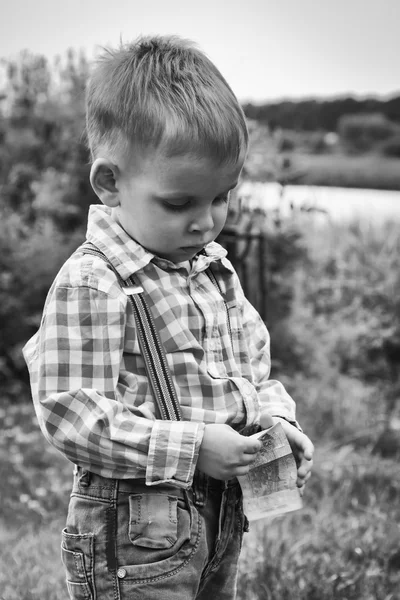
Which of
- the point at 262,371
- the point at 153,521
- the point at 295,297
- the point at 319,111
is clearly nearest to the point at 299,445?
the point at 262,371

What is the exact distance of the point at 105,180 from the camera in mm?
1523

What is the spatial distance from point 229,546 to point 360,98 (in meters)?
4.56

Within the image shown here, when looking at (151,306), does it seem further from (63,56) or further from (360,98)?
(360,98)

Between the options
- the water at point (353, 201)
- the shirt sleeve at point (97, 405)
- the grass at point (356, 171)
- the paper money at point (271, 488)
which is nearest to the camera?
the shirt sleeve at point (97, 405)

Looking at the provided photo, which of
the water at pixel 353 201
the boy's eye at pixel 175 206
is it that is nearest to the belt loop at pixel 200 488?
the boy's eye at pixel 175 206

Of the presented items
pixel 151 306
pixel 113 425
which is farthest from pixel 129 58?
pixel 113 425

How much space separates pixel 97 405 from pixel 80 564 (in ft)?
1.11

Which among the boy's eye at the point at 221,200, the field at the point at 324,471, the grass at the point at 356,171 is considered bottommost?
the field at the point at 324,471

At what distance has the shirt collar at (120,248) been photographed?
1486 millimetres

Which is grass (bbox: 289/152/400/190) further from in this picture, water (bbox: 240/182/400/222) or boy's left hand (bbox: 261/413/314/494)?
boy's left hand (bbox: 261/413/314/494)

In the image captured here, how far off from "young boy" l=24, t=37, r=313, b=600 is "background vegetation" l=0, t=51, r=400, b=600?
129 centimetres

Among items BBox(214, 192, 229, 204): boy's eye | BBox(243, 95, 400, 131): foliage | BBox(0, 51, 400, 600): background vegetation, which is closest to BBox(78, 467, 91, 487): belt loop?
BBox(214, 192, 229, 204): boy's eye

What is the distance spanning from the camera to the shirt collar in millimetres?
1486

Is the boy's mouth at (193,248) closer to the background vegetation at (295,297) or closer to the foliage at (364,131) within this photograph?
the background vegetation at (295,297)
